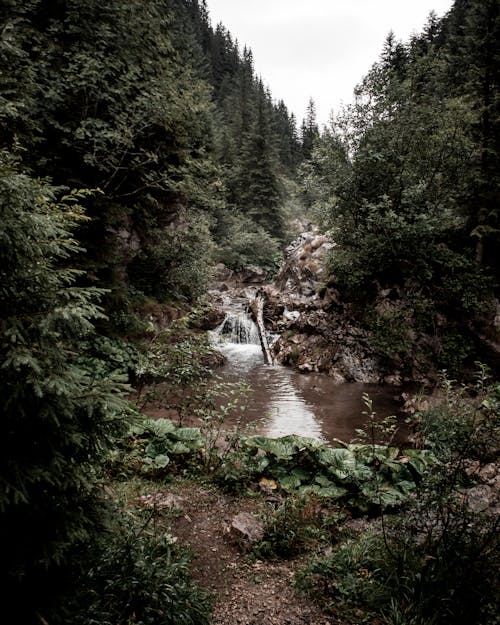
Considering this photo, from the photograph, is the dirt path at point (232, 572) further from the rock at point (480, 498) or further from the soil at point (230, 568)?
the rock at point (480, 498)

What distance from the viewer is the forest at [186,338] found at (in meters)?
2.16

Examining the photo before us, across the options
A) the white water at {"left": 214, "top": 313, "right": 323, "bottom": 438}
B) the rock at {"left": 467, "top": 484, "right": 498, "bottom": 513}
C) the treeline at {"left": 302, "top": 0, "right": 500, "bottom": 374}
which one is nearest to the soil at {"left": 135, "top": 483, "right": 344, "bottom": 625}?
the rock at {"left": 467, "top": 484, "right": 498, "bottom": 513}

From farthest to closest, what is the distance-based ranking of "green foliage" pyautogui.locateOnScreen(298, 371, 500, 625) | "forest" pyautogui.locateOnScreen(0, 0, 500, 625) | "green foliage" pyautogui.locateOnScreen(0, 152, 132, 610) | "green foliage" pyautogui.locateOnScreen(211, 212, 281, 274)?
"green foliage" pyautogui.locateOnScreen(211, 212, 281, 274), "green foliage" pyautogui.locateOnScreen(298, 371, 500, 625), "forest" pyautogui.locateOnScreen(0, 0, 500, 625), "green foliage" pyautogui.locateOnScreen(0, 152, 132, 610)

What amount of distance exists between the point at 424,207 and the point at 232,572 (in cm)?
1189

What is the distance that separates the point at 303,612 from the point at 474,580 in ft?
4.57

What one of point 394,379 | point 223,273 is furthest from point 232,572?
point 223,273

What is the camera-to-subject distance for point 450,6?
29.8m

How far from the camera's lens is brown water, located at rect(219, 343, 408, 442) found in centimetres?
790

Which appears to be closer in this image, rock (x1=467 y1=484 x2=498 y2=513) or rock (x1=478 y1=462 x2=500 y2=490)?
rock (x1=467 y1=484 x2=498 y2=513)

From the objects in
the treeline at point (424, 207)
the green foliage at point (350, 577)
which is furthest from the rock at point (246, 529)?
the treeline at point (424, 207)

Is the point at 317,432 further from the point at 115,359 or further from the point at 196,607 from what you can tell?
the point at 196,607

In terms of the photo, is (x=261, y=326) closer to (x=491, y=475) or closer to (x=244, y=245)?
(x=491, y=475)

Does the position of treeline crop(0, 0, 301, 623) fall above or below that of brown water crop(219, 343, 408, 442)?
above

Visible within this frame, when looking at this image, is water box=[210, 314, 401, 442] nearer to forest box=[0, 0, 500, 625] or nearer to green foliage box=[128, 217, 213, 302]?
forest box=[0, 0, 500, 625]
